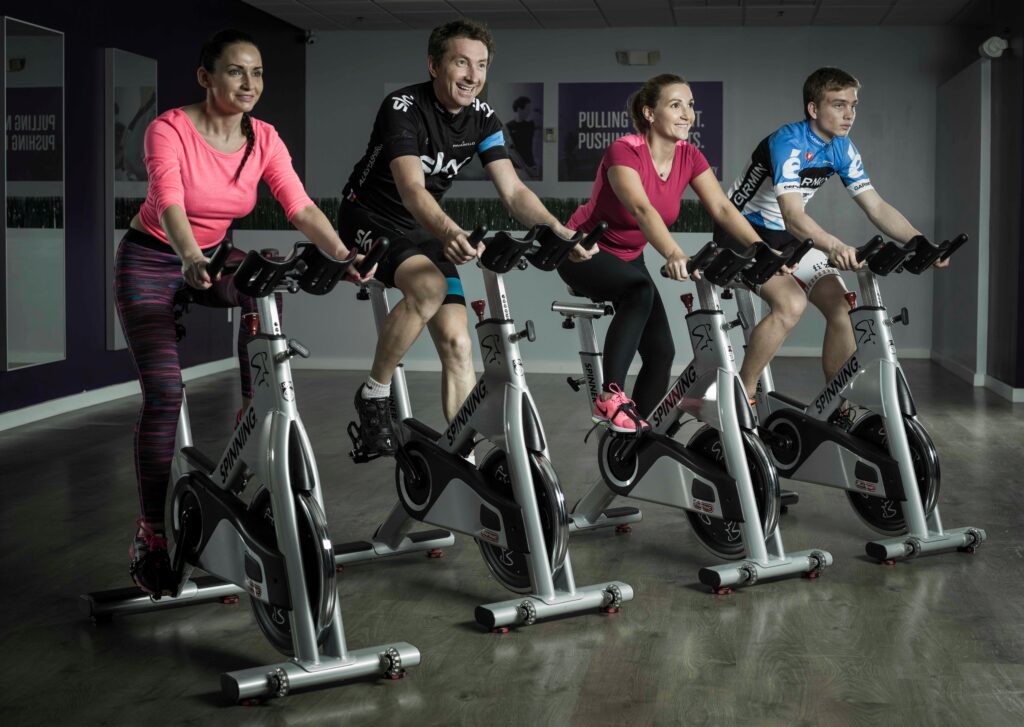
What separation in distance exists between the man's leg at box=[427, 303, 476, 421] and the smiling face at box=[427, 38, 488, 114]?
560 mm

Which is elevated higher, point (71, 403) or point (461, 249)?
point (461, 249)

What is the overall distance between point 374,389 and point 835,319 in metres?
1.60

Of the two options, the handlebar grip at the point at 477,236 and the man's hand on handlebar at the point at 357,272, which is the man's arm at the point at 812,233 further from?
the man's hand on handlebar at the point at 357,272

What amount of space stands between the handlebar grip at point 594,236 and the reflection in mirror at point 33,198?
411 cm

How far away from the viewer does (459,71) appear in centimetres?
321

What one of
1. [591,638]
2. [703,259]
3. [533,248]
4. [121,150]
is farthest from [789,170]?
[121,150]

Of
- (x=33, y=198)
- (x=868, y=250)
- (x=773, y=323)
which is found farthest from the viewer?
(x=33, y=198)

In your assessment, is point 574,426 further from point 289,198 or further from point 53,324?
point 289,198

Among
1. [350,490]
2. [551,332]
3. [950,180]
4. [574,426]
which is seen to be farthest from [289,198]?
[950,180]

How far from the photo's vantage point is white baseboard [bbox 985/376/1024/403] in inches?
284

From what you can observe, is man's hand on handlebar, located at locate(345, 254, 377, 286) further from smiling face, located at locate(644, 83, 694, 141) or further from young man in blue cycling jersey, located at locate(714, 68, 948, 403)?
young man in blue cycling jersey, located at locate(714, 68, 948, 403)

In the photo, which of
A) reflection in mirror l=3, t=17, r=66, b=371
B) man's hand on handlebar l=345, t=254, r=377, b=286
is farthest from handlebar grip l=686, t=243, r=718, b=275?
reflection in mirror l=3, t=17, r=66, b=371

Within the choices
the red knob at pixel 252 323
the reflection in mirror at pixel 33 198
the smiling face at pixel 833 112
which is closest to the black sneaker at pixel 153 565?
the red knob at pixel 252 323

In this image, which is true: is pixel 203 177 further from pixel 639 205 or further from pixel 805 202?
pixel 805 202
